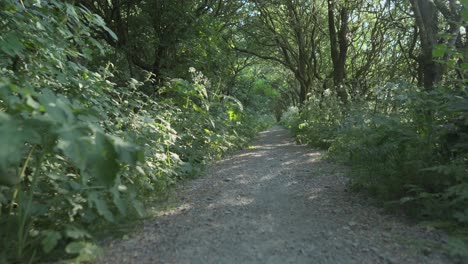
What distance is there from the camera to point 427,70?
18.9 ft

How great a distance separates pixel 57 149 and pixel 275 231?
1852 millimetres

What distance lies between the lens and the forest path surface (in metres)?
2.53

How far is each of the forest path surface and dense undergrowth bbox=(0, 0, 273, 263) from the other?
33 cm

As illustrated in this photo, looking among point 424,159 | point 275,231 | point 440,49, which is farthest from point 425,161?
point 275,231

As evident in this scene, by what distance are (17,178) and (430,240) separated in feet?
9.81

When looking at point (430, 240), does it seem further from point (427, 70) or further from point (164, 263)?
point (427, 70)

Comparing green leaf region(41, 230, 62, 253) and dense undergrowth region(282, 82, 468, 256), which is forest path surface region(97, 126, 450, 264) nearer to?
dense undergrowth region(282, 82, 468, 256)

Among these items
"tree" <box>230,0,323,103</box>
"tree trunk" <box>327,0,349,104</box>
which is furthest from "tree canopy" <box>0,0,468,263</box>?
"tree" <box>230,0,323,103</box>

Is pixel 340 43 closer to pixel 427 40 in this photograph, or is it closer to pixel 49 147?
pixel 427 40

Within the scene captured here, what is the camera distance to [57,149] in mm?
2182

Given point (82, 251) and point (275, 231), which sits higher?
point (82, 251)

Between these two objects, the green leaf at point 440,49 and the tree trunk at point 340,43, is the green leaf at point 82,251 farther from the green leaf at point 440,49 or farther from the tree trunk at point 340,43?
the tree trunk at point 340,43

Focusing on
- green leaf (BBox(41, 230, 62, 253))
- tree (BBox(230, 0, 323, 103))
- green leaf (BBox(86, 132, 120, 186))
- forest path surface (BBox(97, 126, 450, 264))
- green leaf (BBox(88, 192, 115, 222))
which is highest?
tree (BBox(230, 0, 323, 103))

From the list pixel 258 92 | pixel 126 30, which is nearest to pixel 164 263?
pixel 126 30
